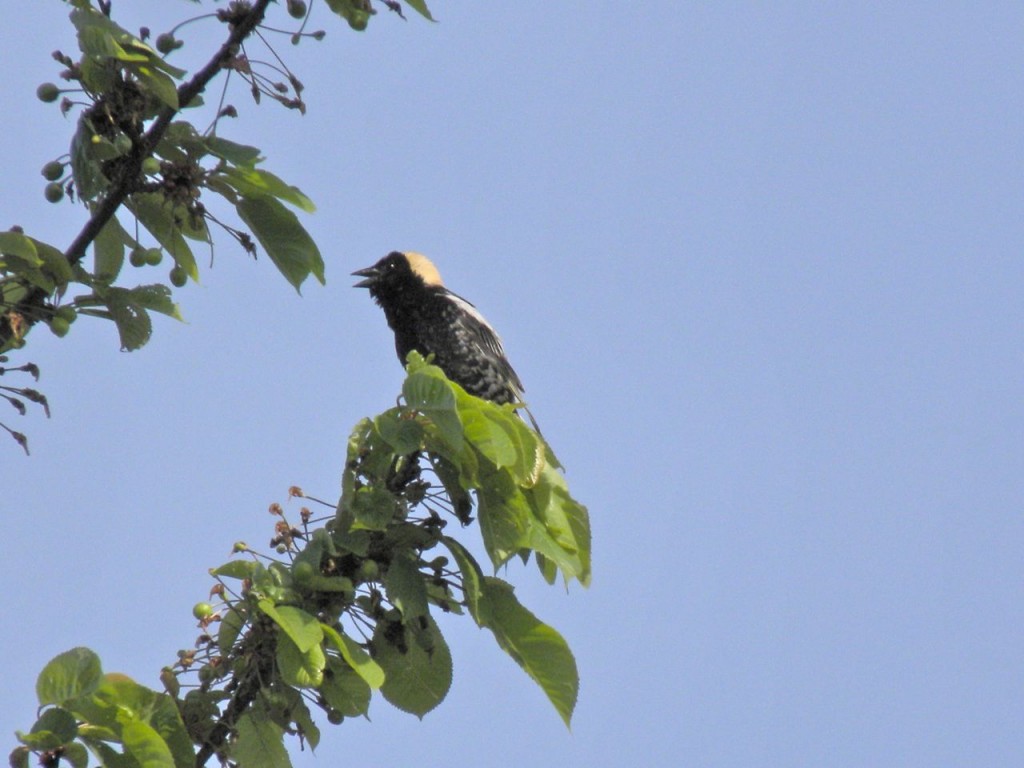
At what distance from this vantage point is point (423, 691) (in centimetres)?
369

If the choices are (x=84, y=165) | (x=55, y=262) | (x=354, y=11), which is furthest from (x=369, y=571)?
(x=354, y=11)

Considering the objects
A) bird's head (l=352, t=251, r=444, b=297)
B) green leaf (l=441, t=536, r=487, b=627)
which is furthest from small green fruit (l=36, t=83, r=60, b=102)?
bird's head (l=352, t=251, r=444, b=297)

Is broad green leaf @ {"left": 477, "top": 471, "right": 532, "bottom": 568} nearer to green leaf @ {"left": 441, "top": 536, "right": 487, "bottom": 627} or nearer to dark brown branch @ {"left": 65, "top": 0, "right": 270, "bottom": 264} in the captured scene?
green leaf @ {"left": 441, "top": 536, "right": 487, "bottom": 627}

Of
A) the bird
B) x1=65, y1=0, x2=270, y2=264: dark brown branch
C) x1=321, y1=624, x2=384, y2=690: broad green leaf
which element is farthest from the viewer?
the bird

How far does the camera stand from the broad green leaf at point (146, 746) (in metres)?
2.87

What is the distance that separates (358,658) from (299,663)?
0.17 metres

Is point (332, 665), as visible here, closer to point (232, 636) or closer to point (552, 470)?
point (232, 636)

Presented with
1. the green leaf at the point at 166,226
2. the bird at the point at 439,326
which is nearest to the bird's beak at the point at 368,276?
the bird at the point at 439,326

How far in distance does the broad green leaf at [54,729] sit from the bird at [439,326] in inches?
213

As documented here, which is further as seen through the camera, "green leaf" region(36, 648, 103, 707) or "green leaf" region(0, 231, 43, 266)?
"green leaf" region(0, 231, 43, 266)

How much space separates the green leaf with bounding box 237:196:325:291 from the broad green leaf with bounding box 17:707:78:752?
1262 millimetres

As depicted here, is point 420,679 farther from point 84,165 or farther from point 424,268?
point 424,268

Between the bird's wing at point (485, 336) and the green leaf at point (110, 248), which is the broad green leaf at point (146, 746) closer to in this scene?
the green leaf at point (110, 248)

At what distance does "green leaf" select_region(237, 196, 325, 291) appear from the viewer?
358cm
